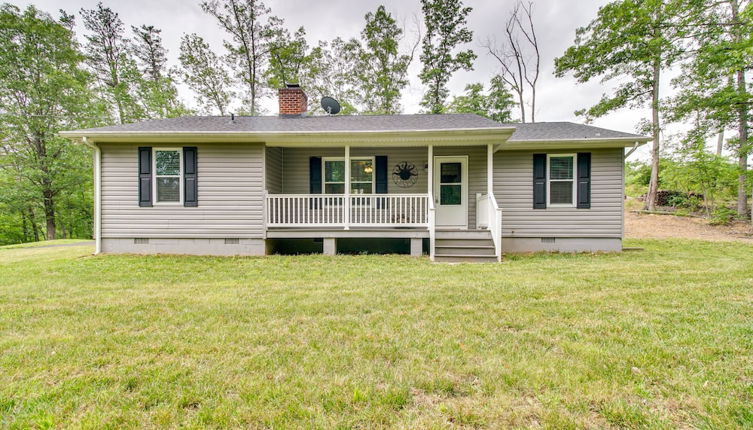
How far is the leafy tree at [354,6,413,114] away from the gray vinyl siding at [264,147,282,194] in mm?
10461

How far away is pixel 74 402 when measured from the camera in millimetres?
1857

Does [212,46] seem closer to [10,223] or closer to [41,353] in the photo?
[10,223]

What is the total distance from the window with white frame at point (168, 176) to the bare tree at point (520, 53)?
1739 cm

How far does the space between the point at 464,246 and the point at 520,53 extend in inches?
642

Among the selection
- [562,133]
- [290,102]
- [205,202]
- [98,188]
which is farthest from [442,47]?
[98,188]

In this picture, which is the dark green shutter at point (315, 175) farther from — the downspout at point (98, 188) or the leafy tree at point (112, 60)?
the leafy tree at point (112, 60)

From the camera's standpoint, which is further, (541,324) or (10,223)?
(10,223)

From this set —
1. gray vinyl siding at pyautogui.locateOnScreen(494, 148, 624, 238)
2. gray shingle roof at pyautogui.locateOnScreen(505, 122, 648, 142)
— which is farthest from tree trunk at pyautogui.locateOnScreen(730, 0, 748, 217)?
gray vinyl siding at pyautogui.locateOnScreen(494, 148, 624, 238)

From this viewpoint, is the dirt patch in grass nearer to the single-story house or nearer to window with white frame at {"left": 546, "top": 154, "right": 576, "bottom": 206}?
the single-story house

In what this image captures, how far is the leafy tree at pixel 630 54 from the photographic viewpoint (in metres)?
12.6

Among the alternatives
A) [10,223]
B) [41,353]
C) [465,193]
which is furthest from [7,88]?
[465,193]

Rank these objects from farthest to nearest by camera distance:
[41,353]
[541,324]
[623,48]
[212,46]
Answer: [212,46] < [623,48] < [541,324] < [41,353]

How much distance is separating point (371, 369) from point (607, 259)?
6853 mm

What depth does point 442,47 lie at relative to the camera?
17.6 metres
